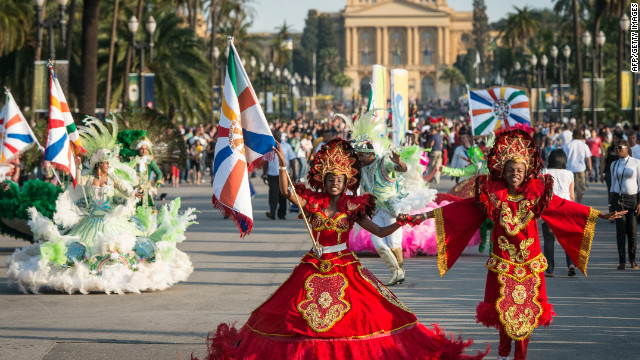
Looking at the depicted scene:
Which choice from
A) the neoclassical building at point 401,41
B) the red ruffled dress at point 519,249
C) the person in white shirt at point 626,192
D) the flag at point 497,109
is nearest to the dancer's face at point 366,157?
the person in white shirt at point 626,192

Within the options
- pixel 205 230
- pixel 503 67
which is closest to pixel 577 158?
pixel 205 230

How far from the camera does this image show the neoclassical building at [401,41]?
17462cm

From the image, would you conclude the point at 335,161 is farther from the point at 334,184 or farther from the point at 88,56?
the point at 88,56

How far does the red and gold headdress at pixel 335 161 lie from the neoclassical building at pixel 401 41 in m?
167

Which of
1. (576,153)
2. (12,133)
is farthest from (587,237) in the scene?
(576,153)

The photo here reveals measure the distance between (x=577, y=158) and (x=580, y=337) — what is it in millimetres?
11796

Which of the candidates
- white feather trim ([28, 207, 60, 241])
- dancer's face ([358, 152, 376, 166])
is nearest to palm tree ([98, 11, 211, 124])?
white feather trim ([28, 207, 60, 241])

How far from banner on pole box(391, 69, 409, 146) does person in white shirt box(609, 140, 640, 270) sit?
187 inches

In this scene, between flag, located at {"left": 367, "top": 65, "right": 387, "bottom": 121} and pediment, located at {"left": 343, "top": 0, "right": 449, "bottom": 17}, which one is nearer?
flag, located at {"left": 367, "top": 65, "right": 387, "bottom": 121}

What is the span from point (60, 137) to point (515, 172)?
8.28 metres

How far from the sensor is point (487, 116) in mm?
18766

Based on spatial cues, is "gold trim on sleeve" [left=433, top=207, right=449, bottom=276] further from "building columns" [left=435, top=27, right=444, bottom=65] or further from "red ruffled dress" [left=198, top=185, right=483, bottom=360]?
"building columns" [left=435, top=27, right=444, bottom=65]

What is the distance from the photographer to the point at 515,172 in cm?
699

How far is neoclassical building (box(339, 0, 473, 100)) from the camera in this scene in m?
175
